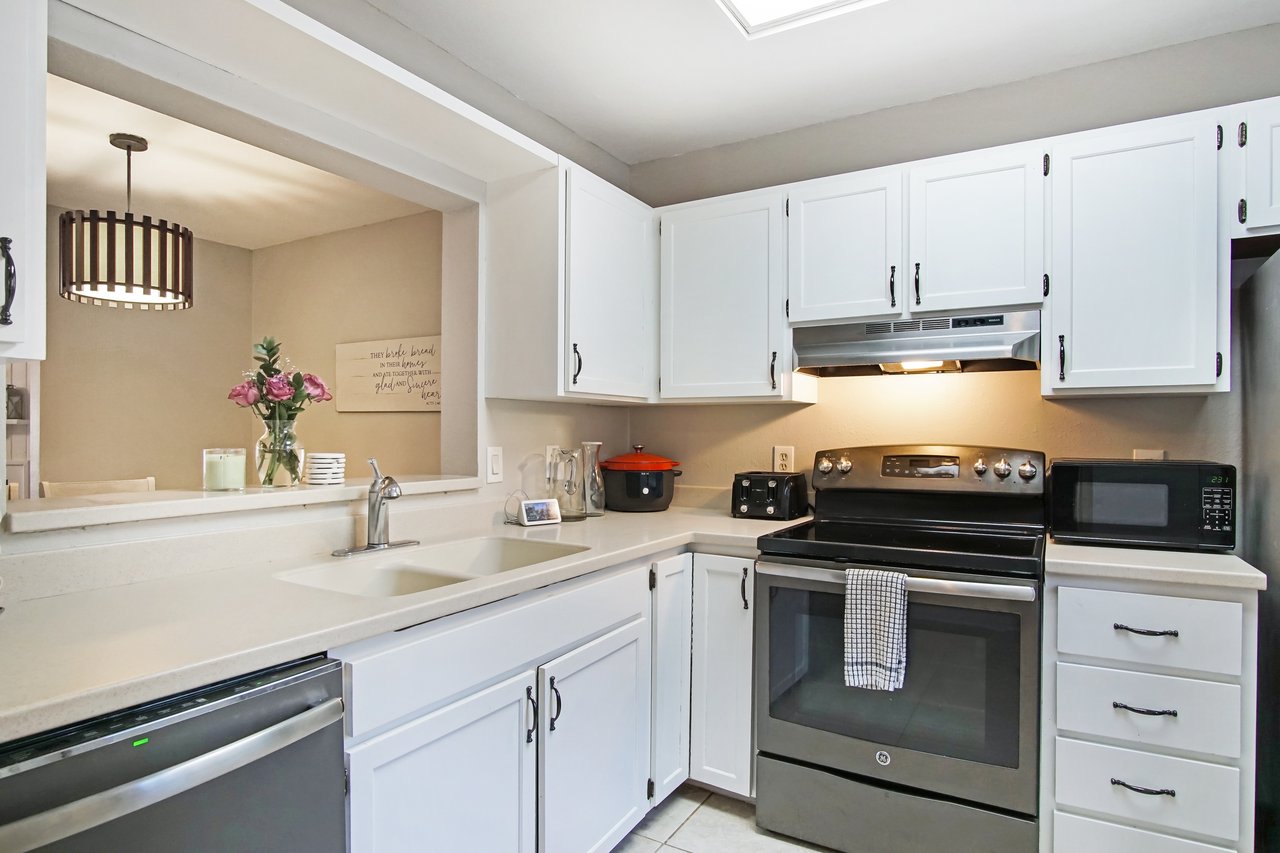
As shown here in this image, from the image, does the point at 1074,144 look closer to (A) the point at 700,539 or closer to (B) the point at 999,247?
(B) the point at 999,247

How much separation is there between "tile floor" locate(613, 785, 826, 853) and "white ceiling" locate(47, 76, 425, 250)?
289cm

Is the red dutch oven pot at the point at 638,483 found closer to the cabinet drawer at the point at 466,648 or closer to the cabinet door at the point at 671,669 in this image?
the cabinet door at the point at 671,669

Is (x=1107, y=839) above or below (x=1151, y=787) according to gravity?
below

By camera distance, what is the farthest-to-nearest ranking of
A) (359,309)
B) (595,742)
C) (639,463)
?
(359,309) < (639,463) < (595,742)

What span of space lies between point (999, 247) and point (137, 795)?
2.42 meters

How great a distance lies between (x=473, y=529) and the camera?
2303 mm

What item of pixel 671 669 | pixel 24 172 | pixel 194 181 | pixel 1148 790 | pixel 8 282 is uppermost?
pixel 194 181

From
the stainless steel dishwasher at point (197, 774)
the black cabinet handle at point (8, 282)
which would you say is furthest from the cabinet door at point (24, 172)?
the stainless steel dishwasher at point (197, 774)

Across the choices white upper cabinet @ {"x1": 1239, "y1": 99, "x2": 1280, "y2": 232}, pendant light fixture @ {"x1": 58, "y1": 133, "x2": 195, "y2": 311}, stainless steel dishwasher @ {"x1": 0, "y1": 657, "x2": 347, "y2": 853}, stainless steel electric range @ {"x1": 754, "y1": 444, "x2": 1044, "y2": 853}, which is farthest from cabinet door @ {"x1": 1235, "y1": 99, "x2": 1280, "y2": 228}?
pendant light fixture @ {"x1": 58, "y1": 133, "x2": 195, "y2": 311}

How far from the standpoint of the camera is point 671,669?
7.14 ft

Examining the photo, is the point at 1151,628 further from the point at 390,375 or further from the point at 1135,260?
the point at 390,375

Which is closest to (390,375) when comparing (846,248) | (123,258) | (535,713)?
(123,258)

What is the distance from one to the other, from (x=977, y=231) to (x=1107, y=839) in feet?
5.64

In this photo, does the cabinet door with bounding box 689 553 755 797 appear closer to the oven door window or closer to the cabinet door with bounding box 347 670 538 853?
the oven door window
